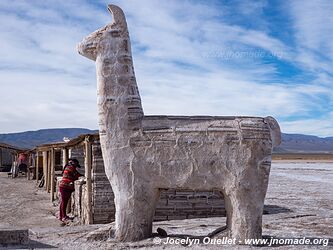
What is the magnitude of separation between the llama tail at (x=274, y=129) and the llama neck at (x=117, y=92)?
5.77 ft

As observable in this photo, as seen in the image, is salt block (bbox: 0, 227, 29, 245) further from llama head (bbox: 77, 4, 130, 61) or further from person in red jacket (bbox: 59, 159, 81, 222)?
person in red jacket (bbox: 59, 159, 81, 222)

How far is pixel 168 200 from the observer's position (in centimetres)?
1109

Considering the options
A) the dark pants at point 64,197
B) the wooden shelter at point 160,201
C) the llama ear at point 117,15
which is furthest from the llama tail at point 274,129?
the dark pants at point 64,197

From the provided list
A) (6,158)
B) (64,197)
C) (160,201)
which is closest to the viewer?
(160,201)

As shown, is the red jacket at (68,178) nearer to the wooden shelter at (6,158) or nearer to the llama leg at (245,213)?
the llama leg at (245,213)

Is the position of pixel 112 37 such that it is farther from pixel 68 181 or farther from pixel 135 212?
pixel 68 181

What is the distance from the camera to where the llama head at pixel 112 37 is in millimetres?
6523

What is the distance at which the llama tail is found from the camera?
21.2 feet

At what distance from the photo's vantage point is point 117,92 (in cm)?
649

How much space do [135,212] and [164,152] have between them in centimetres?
90

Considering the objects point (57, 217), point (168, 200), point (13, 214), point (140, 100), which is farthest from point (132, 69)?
point (13, 214)

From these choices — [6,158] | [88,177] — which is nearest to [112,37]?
[88,177]

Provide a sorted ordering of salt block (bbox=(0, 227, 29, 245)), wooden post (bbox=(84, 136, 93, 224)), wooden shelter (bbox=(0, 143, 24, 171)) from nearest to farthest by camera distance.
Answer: salt block (bbox=(0, 227, 29, 245)), wooden post (bbox=(84, 136, 93, 224)), wooden shelter (bbox=(0, 143, 24, 171))

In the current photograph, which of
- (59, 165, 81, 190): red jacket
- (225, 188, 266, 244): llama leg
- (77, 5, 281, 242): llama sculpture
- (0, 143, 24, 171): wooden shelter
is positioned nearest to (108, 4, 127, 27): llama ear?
(77, 5, 281, 242): llama sculpture
